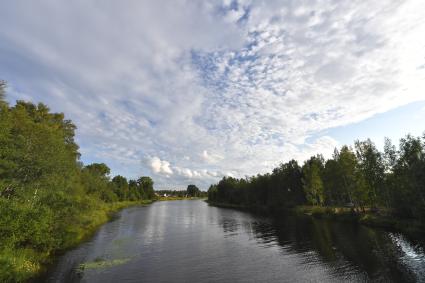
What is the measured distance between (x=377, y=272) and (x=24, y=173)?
47.0 metres

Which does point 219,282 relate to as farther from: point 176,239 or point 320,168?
point 320,168

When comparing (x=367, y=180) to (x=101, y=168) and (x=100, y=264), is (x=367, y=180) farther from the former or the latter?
(x=101, y=168)

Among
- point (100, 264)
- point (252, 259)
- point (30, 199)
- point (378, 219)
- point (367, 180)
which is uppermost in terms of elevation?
point (367, 180)

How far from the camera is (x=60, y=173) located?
47.0m

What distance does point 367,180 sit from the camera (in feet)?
233

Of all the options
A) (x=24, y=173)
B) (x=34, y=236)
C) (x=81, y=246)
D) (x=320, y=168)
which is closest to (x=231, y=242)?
(x=81, y=246)

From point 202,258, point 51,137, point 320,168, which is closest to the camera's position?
point 202,258

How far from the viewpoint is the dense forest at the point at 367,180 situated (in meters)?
49.7

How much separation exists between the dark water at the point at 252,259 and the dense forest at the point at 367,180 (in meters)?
9.26

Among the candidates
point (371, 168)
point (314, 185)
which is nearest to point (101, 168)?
point (314, 185)

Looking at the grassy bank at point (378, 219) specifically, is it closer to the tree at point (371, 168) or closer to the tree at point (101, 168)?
the tree at point (371, 168)

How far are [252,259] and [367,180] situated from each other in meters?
49.2

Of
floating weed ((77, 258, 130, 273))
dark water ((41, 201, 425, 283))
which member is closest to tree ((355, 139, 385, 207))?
dark water ((41, 201, 425, 283))

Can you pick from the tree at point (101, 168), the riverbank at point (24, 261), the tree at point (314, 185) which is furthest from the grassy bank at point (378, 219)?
the tree at point (101, 168)
